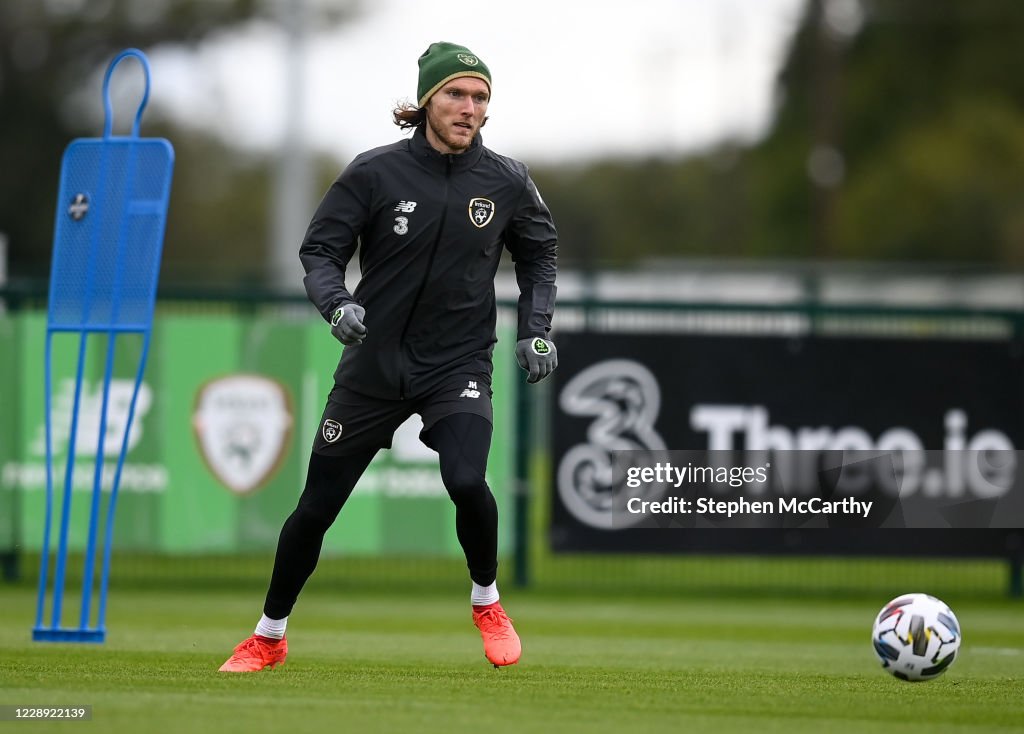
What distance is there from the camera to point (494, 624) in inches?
290

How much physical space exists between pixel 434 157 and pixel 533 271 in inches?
27.5

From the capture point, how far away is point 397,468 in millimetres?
12500

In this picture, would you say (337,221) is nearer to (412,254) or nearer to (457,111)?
(412,254)

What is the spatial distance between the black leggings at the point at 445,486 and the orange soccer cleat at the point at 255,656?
135 millimetres

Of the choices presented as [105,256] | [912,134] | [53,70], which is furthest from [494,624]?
[912,134]

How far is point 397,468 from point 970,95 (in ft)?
136

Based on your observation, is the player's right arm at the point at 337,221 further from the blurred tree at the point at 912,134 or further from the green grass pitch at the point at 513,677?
the blurred tree at the point at 912,134

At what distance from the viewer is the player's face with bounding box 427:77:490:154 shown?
7.04 m

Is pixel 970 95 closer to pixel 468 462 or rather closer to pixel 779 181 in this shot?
pixel 779 181

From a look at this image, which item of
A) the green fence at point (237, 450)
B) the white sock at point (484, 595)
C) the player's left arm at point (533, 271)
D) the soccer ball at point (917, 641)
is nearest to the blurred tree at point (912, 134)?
the green fence at point (237, 450)

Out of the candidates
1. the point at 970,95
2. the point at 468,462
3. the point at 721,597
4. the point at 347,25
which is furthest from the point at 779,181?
the point at 468,462

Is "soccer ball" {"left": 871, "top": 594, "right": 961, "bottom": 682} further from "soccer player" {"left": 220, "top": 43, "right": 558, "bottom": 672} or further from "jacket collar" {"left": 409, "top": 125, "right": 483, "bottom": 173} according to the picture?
"jacket collar" {"left": 409, "top": 125, "right": 483, "bottom": 173}

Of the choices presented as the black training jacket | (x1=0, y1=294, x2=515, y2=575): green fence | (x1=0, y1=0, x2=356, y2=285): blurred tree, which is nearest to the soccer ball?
the black training jacket

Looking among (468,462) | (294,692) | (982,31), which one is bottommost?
(294,692)
